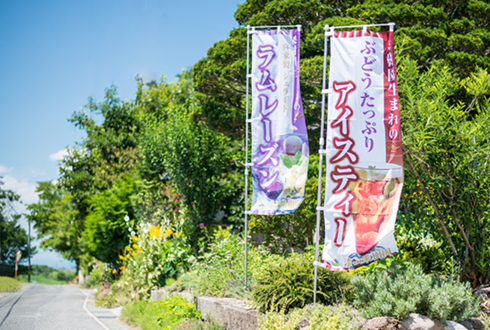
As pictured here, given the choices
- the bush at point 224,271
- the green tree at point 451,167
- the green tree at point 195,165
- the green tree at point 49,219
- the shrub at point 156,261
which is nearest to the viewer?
the green tree at point 451,167

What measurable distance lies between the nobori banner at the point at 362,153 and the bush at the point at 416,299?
15.1 inches

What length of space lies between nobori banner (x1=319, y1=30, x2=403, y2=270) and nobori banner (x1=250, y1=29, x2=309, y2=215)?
1296 mm

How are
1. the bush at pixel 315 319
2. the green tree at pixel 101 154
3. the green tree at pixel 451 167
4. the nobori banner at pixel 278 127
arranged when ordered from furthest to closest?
the green tree at pixel 101 154, the nobori banner at pixel 278 127, the green tree at pixel 451 167, the bush at pixel 315 319

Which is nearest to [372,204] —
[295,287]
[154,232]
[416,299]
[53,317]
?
[416,299]

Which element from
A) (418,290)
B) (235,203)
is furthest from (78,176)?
(418,290)

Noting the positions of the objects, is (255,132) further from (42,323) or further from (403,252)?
(42,323)

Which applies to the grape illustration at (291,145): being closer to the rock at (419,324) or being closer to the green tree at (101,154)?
the rock at (419,324)

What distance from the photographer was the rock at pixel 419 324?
14.2ft

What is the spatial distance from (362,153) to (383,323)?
1913mm

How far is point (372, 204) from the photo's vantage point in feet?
15.7

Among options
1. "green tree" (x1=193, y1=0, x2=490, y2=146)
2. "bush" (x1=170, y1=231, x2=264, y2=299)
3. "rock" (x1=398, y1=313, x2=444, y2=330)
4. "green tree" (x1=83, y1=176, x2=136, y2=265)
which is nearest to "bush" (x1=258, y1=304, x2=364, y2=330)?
"rock" (x1=398, y1=313, x2=444, y2=330)

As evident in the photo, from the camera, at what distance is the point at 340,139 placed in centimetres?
493

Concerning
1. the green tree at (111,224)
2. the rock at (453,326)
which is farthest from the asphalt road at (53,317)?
the rock at (453,326)

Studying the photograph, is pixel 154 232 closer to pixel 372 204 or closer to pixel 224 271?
pixel 224 271
